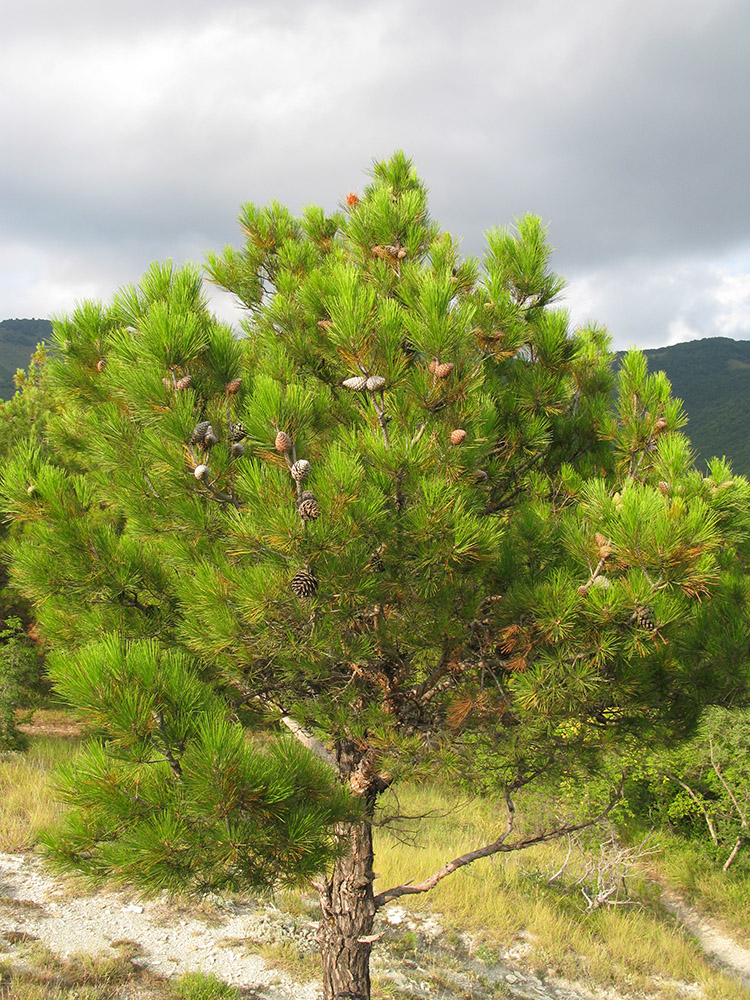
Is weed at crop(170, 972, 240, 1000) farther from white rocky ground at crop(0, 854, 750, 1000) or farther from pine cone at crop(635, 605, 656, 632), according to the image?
pine cone at crop(635, 605, 656, 632)

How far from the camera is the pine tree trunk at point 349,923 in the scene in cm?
359

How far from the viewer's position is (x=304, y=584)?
2.35 metres

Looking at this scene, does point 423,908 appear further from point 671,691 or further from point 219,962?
point 671,691

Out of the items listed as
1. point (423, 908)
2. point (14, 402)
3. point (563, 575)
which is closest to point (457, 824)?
point (423, 908)

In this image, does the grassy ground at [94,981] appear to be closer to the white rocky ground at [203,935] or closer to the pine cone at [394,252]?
the white rocky ground at [203,935]

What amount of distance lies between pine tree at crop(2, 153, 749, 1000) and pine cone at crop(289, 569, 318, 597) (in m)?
0.01

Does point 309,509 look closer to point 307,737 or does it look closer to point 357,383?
point 357,383

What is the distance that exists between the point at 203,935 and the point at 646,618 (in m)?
5.46

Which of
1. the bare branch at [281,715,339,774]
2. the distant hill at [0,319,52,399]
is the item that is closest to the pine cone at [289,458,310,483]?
the bare branch at [281,715,339,774]

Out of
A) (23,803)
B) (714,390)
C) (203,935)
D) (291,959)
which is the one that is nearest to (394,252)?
(291,959)

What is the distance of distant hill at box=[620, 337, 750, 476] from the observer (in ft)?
176

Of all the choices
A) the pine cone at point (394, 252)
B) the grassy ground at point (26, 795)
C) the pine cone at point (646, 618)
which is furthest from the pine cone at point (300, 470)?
the grassy ground at point (26, 795)

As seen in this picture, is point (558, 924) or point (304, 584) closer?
point (304, 584)

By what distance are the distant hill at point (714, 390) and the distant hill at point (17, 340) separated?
250 feet
